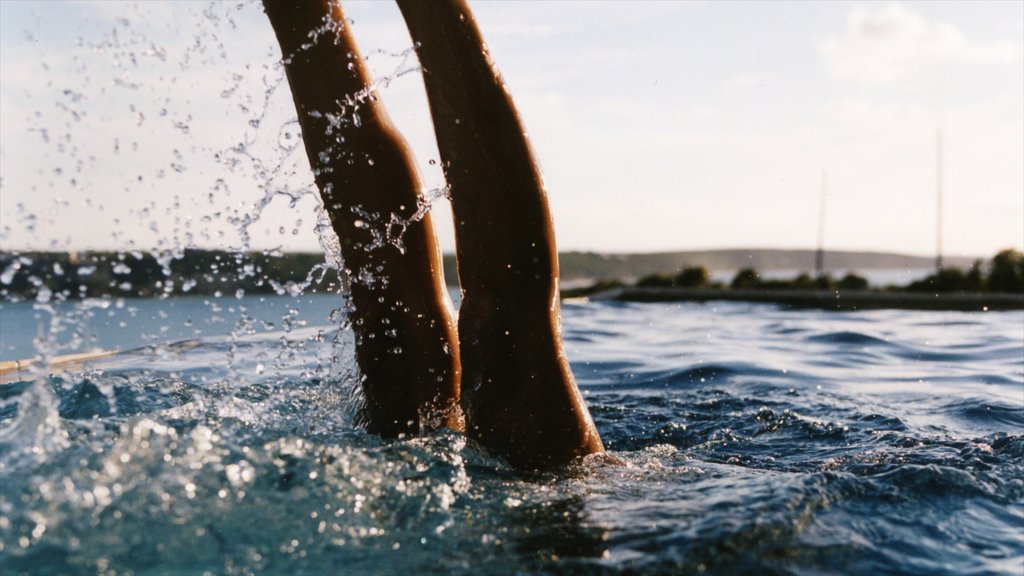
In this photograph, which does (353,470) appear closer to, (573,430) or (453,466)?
(453,466)

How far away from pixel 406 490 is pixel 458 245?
0.67 metres

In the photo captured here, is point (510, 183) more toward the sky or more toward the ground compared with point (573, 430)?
more toward the sky

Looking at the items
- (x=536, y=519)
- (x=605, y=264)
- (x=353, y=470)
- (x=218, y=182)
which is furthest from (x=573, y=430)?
(x=605, y=264)

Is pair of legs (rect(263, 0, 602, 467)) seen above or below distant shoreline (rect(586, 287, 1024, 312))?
above

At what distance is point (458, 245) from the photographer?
2436mm

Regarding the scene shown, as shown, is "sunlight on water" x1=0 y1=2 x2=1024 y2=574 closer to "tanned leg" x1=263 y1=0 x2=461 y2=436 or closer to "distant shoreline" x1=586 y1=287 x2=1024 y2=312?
"tanned leg" x1=263 y1=0 x2=461 y2=436

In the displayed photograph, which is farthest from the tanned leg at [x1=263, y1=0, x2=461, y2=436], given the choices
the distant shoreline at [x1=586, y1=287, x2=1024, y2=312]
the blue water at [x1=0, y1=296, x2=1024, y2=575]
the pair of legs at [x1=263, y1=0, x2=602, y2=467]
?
the distant shoreline at [x1=586, y1=287, x2=1024, y2=312]

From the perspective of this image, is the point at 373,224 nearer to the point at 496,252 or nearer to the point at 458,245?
the point at 458,245

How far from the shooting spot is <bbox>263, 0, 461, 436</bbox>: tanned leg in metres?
2.58

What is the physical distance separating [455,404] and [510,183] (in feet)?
2.41

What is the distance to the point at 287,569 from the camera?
1.82 meters

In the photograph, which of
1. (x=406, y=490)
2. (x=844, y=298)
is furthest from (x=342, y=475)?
(x=844, y=298)

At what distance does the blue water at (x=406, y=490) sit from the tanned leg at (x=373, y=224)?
19 centimetres

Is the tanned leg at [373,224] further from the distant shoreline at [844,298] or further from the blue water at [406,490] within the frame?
the distant shoreline at [844,298]
